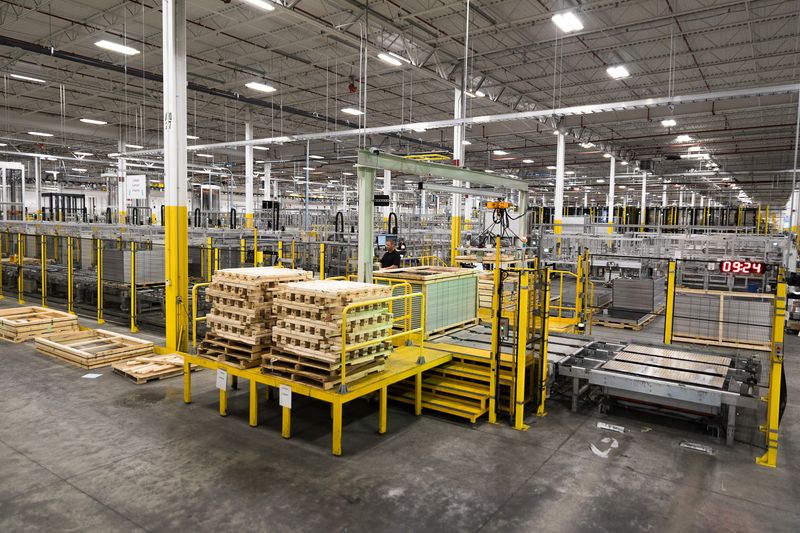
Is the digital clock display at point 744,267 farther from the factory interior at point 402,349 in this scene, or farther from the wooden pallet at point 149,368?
the wooden pallet at point 149,368

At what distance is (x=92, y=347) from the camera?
31.9ft

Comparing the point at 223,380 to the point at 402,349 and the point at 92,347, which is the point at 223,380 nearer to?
the point at 402,349

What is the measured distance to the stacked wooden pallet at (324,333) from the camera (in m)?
5.69

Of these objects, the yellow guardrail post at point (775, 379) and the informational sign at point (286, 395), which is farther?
the informational sign at point (286, 395)

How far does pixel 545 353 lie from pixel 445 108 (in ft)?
60.3

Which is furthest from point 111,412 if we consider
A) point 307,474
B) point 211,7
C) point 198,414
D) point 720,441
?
point 211,7

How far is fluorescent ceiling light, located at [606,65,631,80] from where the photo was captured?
1616 centimetres

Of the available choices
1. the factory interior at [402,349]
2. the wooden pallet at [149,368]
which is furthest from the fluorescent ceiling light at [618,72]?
the wooden pallet at [149,368]

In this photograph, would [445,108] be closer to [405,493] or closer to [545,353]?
[545,353]

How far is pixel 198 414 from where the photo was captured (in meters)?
6.81

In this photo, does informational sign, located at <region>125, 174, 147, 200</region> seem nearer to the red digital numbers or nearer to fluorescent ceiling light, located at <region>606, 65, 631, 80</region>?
the red digital numbers

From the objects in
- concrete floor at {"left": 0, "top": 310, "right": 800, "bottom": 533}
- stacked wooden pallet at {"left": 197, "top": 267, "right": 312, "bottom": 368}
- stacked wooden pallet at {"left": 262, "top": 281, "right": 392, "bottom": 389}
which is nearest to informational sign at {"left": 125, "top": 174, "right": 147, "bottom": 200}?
concrete floor at {"left": 0, "top": 310, "right": 800, "bottom": 533}

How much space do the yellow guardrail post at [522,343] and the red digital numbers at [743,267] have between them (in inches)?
163

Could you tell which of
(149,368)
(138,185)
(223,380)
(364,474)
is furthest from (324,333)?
(138,185)
